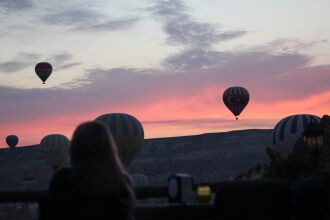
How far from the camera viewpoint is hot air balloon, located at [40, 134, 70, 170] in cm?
6812

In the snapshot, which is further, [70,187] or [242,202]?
[242,202]

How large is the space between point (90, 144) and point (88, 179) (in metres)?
0.20

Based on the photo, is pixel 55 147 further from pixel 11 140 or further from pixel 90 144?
pixel 90 144

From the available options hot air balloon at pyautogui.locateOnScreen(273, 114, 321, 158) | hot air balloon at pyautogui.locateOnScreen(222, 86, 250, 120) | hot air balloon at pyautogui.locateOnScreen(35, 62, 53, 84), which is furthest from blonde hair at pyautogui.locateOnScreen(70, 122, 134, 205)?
hot air balloon at pyautogui.locateOnScreen(35, 62, 53, 84)

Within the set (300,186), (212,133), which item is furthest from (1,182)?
(300,186)

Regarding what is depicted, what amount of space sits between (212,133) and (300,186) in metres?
93.4

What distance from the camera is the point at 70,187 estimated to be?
4.04 metres

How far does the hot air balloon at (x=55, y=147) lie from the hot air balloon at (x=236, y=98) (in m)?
18.6

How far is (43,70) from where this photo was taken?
193 ft

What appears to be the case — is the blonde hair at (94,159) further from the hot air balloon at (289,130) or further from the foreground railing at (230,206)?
the hot air balloon at (289,130)

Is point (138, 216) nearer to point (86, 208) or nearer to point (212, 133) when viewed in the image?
point (86, 208)

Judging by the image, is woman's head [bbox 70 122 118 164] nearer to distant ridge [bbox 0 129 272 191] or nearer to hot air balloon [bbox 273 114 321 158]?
hot air balloon [bbox 273 114 321 158]

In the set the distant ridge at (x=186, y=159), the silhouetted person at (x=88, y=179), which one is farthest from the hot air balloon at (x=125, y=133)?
the silhouetted person at (x=88, y=179)

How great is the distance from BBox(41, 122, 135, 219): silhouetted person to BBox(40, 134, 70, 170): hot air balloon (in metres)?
64.4
